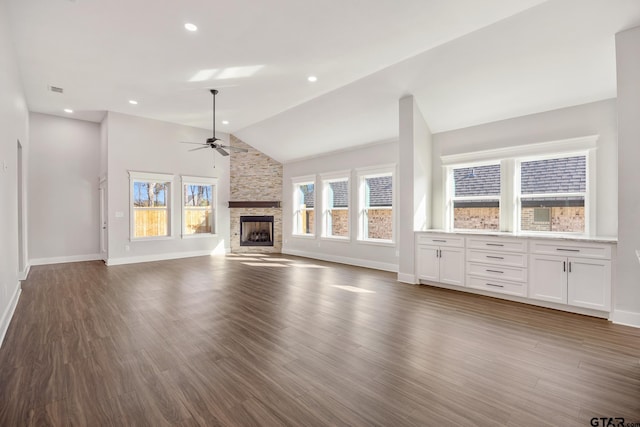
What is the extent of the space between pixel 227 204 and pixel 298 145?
9.46 ft

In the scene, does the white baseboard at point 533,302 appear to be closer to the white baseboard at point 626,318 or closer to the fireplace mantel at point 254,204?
the white baseboard at point 626,318

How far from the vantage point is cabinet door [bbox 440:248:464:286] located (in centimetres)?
480

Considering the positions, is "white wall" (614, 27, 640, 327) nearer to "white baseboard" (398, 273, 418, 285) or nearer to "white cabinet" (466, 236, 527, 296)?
"white cabinet" (466, 236, 527, 296)

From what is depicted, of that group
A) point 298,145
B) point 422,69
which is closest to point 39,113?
point 298,145

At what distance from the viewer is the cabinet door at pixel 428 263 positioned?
5.08 meters

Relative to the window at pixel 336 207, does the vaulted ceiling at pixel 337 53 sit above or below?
above

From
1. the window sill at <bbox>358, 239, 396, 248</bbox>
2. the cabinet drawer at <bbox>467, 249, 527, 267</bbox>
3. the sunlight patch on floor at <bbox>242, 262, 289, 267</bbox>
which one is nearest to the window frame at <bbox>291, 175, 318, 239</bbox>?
the sunlight patch on floor at <bbox>242, 262, 289, 267</bbox>

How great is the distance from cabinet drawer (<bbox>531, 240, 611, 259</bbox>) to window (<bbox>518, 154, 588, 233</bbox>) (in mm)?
810

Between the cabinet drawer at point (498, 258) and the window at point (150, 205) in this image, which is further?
the window at point (150, 205)

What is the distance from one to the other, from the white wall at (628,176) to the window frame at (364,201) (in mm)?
3587

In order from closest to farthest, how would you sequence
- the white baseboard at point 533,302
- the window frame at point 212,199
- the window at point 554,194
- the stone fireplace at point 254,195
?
the white baseboard at point 533,302 < the window at point 554,194 < the window frame at point 212,199 < the stone fireplace at point 254,195

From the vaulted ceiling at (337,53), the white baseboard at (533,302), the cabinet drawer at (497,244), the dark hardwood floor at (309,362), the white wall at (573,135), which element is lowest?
the dark hardwood floor at (309,362)

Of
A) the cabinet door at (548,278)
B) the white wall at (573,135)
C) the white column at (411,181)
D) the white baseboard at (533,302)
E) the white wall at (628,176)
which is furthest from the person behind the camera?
the white column at (411,181)

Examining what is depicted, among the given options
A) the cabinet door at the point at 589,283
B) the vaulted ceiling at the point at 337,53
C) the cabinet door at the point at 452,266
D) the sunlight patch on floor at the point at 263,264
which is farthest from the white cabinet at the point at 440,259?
the sunlight patch on floor at the point at 263,264
